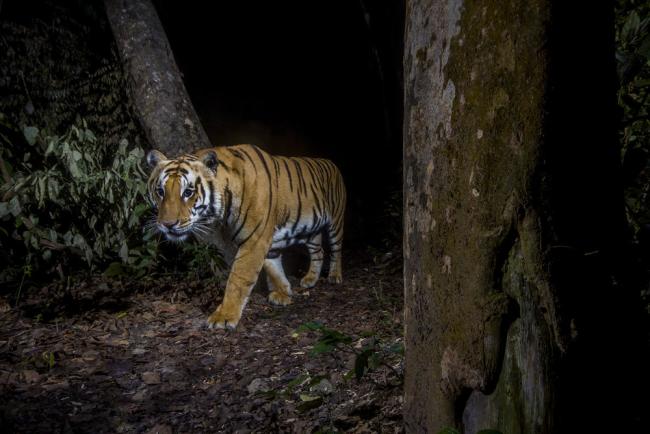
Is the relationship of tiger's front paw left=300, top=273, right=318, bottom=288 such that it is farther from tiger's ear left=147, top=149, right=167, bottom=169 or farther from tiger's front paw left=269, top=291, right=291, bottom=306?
tiger's ear left=147, top=149, right=167, bottom=169

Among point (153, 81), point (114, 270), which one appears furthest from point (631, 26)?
A: point (153, 81)

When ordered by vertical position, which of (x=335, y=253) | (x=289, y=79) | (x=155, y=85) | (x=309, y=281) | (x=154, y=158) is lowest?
(x=309, y=281)

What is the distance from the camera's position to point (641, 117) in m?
1.55

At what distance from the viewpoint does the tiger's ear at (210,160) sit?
138 inches

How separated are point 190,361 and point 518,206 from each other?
237 centimetres

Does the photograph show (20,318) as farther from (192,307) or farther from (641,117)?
(641,117)

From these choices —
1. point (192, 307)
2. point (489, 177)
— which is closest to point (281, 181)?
point (192, 307)

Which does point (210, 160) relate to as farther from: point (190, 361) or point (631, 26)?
point (631, 26)

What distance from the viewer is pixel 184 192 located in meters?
3.41

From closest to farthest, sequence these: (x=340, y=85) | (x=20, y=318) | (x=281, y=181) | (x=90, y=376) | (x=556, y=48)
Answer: (x=556, y=48) < (x=90, y=376) < (x=20, y=318) < (x=281, y=181) < (x=340, y=85)

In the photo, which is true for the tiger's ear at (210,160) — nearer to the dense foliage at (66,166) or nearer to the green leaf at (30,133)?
the dense foliage at (66,166)

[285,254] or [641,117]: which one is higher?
[641,117]

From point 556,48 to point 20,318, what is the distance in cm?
398

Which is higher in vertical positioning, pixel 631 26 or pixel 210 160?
pixel 631 26
